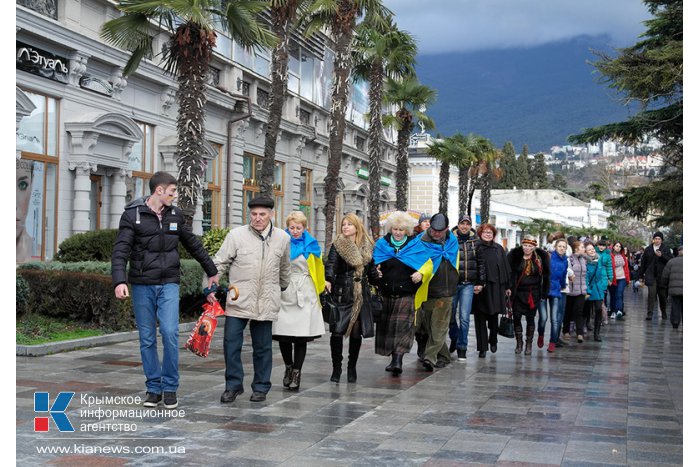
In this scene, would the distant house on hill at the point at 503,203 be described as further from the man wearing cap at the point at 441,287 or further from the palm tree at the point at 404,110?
the man wearing cap at the point at 441,287

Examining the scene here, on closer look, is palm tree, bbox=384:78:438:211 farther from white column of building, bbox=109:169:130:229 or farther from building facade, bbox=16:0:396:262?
white column of building, bbox=109:169:130:229

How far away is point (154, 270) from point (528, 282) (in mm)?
7046

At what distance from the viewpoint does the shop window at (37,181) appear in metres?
18.8

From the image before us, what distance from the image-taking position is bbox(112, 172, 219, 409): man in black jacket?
7.31 meters

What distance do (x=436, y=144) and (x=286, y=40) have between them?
28.9m

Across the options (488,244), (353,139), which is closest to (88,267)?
(488,244)

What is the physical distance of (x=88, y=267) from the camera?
43.4 ft

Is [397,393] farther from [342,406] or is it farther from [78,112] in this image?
[78,112]

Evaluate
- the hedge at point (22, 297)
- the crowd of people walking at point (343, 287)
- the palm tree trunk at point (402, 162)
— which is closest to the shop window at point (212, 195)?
the palm tree trunk at point (402, 162)

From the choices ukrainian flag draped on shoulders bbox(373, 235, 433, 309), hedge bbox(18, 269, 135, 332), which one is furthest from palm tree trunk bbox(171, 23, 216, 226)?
ukrainian flag draped on shoulders bbox(373, 235, 433, 309)

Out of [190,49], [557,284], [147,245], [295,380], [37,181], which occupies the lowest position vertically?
[295,380]

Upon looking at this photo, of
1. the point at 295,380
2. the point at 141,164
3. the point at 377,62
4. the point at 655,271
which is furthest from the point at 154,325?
the point at 377,62

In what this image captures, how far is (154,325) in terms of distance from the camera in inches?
291

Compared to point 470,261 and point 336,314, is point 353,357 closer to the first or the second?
point 336,314
